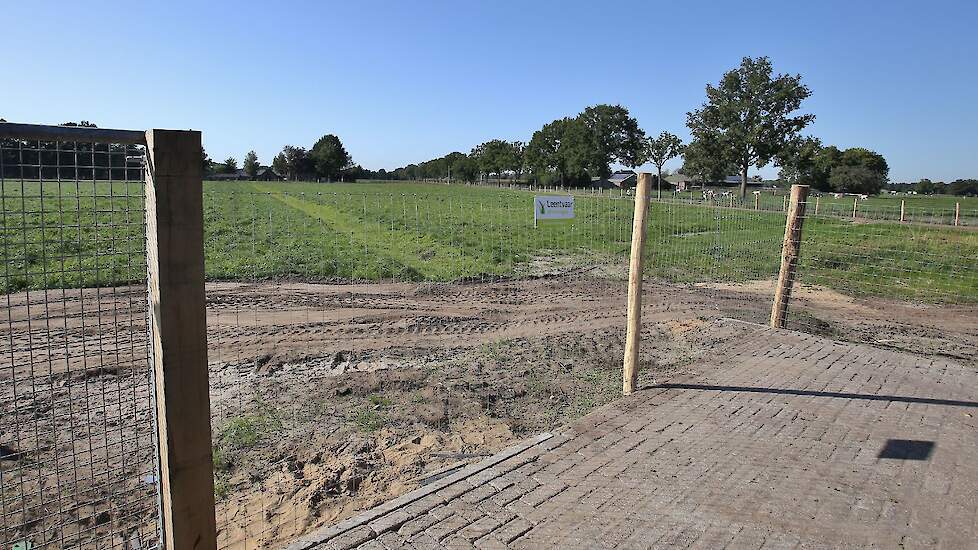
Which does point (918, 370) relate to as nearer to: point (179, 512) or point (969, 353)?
point (969, 353)

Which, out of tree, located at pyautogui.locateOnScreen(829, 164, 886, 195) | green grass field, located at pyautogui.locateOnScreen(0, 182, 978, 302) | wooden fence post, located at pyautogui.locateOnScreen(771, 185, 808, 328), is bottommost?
green grass field, located at pyautogui.locateOnScreen(0, 182, 978, 302)

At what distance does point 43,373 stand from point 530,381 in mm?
5614

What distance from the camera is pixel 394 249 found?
54.5 feet

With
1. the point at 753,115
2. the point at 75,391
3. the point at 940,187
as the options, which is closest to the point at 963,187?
the point at 940,187

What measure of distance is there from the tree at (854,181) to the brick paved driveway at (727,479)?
64371 millimetres

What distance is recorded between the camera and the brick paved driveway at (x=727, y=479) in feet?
11.9

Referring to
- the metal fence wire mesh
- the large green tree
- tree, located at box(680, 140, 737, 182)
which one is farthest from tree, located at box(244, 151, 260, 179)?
the metal fence wire mesh

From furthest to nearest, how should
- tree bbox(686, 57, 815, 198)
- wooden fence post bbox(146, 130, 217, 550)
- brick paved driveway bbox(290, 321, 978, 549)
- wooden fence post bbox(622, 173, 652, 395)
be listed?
tree bbox(686, 57, 815, 198) → wooden fence post bbox(622, 173, 652, 395) → brick paved driveway bbox(290, 321, 978, 549) → wooden fence post bbox(146, 130, 217, 550)

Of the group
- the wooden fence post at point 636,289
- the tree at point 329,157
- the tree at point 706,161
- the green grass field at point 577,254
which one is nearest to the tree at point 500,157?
the tree at point 329,157

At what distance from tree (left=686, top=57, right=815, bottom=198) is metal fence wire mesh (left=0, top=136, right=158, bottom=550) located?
5296 centimetres

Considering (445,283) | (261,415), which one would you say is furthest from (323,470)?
(445,283)

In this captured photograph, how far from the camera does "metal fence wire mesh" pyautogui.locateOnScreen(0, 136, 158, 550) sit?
253 cm

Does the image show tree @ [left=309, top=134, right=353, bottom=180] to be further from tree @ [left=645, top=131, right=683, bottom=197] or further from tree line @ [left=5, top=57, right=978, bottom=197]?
tree @ [left=645, top=131, right=683, bottom=197]

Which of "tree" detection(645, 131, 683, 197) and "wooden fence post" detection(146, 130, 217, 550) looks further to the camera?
"tree" detection(645, 131, 683, 197)
